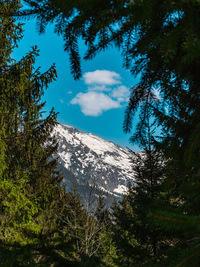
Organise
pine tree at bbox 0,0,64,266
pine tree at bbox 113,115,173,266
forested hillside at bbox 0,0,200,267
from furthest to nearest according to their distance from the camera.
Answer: pine tree at bbox 113,115,173,266 < pine tree at bbox 0,0,64,266 < forested hillside at bbox 0,0,200,267

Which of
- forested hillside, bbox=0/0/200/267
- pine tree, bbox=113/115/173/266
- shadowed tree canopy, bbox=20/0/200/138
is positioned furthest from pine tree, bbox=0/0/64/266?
shadowed tree canopy, bbox=20/0/200/138

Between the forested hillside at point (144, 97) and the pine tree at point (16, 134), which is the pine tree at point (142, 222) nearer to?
the forested hillside at point (144, 97)

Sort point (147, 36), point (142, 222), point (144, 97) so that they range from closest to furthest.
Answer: point (147, 36)
point (144, 97)
point (142, 222)

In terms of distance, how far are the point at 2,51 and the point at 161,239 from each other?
7.86 meters

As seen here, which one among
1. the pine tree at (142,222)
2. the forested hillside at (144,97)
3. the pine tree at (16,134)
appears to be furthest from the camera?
the pine tree at (142,222)

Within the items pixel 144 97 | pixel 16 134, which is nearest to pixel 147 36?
pixel 144 97

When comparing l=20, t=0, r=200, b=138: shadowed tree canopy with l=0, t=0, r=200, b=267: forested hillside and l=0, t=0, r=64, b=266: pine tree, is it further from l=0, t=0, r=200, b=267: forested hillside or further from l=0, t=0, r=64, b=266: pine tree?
l=0, t=0, r=64, b=266: pine tree

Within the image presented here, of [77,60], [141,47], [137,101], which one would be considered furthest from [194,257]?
[137,101]

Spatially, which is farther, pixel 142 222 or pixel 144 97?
pixel 142 222

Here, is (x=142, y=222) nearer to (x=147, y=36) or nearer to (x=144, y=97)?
(x=144, y=97)

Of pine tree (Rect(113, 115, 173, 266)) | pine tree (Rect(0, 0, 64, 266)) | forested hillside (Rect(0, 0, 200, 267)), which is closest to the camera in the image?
forested hillside (Rect(0, 0, 200, 267))

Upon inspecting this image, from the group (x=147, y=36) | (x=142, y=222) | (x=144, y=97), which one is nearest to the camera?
(x=147, y=36)

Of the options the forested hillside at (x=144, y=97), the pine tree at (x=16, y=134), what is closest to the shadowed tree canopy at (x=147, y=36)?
the forested hillside at (x=144, y=97)

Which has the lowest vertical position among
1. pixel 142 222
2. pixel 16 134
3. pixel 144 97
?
pixel 142 222
